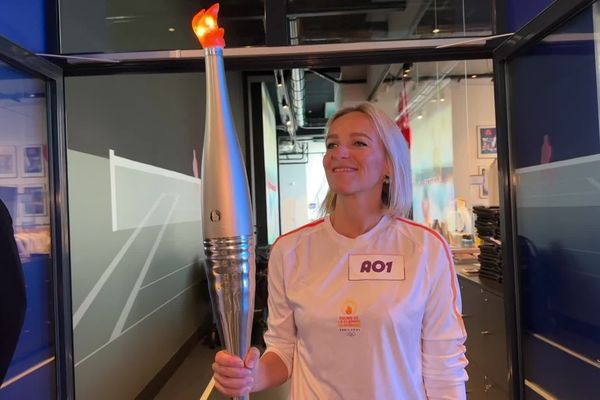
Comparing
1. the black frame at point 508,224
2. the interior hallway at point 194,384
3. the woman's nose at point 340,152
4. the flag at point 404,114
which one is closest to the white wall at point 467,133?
the flag at point 404,114

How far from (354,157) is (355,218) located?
0.53 feet

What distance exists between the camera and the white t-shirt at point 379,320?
110 cm

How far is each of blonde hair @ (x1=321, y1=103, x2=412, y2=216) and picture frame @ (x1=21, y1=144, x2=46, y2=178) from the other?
1414mm

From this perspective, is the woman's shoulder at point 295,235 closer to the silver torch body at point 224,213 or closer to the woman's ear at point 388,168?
the woman's ear at point 388,168

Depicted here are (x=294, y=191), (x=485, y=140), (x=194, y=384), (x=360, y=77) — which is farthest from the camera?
Answer: (x=294, y=191)

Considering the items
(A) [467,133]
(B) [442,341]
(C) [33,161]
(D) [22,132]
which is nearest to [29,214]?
(C) [33,161]

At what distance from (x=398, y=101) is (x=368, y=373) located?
318 inches

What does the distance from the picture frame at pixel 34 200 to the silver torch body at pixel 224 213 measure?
5.37 ft

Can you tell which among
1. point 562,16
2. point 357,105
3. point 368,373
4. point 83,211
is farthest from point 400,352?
point 83,211

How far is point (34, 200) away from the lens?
6.91 ft

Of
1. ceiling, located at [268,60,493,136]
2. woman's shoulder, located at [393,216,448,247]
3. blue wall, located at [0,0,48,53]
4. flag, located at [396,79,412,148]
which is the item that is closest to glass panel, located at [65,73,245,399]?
blue wall, located at [0,0,48,53]

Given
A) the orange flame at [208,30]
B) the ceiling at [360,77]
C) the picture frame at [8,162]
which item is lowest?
the picture frame at [8,162]

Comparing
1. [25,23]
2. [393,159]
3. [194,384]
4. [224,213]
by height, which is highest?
[25,23]

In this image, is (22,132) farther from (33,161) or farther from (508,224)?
(508,224)
